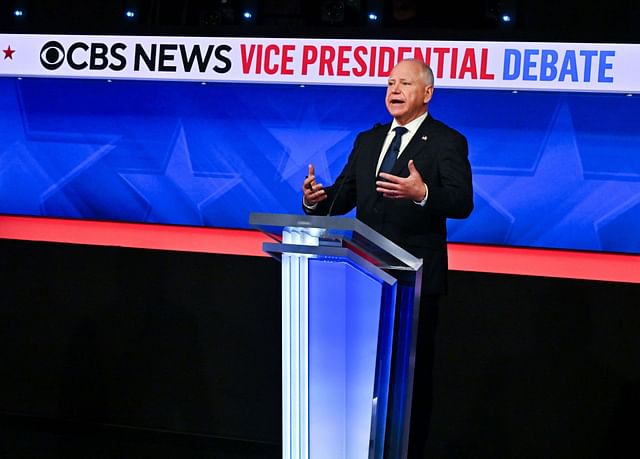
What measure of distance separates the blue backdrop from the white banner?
245 mm

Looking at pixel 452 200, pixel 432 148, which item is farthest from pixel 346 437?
pixel 432 148

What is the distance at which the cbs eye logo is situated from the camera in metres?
4.59

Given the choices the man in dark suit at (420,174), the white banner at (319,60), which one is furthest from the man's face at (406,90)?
the white banner at (319,60)

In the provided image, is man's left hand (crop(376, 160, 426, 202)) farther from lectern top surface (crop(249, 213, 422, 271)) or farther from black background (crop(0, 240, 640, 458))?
black background (crop(0, 240, 640, 458))

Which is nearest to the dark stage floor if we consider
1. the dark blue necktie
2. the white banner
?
the dark blue necktie

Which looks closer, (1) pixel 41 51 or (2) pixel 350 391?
(2) pixel 350 391

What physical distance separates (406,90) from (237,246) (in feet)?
6.18

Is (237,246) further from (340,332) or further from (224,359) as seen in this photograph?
(340,332)

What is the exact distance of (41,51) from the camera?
4.61 metres

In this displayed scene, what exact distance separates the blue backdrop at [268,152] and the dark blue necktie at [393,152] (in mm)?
1820

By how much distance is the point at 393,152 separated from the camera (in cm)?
265

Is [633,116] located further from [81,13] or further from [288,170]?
[81,13]

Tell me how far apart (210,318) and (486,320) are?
3.75 ft

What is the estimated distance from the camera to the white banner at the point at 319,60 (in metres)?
4.08
